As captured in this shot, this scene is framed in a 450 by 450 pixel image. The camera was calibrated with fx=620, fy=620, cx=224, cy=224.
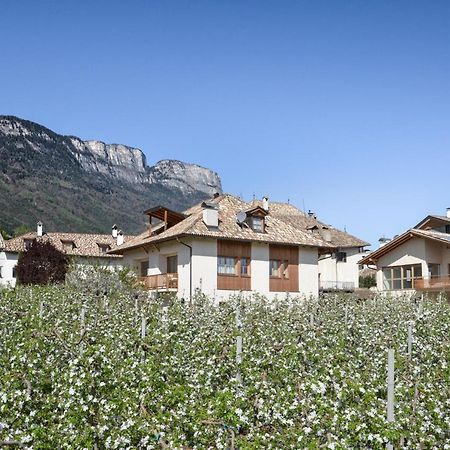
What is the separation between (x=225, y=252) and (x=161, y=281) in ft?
10.2

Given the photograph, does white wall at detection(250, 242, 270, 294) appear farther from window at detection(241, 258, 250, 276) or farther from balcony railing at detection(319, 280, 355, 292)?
balcony railing at detection(319, 280, 355, 292)

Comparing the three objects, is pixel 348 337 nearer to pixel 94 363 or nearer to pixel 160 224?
pixel 94 363

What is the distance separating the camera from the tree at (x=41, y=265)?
3766cm

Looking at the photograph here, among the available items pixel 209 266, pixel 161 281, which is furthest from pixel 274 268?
pixel 161 281

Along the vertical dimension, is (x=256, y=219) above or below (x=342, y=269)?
above

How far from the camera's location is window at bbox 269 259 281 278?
1049 inches

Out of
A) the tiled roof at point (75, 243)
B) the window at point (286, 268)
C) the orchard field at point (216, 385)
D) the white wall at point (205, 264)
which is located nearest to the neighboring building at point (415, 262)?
the window at point (286, 268)

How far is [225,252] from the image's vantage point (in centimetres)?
2539

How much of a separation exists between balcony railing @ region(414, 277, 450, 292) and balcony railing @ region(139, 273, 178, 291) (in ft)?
45.9

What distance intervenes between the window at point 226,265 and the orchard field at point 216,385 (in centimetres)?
1320

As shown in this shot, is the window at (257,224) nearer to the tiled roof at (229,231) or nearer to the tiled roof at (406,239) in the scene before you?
the tiled roof at (229,231)

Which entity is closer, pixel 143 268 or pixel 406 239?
pixel 143 268

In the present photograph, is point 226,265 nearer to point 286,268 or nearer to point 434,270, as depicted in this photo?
point 286,268

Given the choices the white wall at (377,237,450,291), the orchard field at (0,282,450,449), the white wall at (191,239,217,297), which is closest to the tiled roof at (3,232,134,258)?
the white wall at (377,237,450,291)
